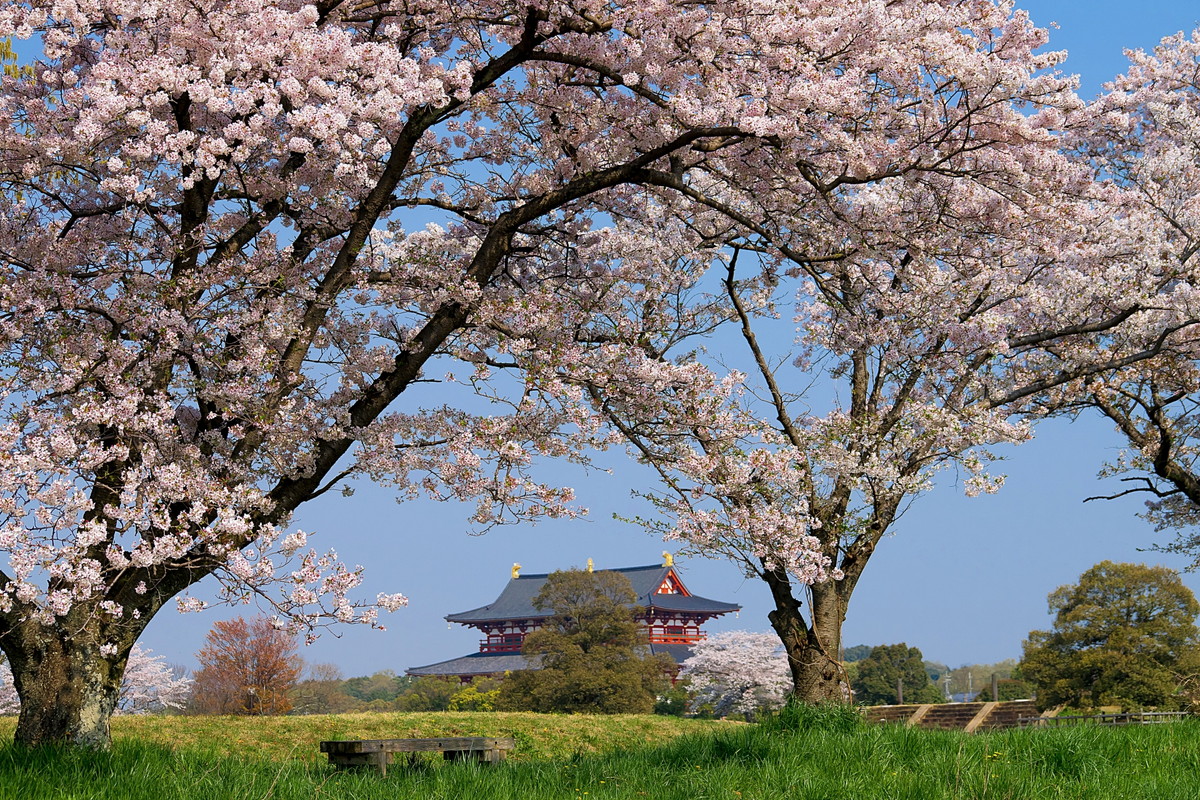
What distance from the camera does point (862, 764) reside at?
673cm

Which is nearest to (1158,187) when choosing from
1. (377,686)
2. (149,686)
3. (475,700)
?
(475,700)

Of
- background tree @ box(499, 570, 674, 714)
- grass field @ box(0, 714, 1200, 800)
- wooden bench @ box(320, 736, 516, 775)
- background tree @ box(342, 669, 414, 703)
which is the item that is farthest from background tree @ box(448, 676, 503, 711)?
background tree @ box(342, 669, 414, 703)

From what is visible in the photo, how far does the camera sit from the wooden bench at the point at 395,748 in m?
8.32

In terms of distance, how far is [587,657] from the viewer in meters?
28.4

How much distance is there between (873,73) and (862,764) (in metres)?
5.91

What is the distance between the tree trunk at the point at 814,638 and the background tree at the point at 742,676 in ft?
66.3

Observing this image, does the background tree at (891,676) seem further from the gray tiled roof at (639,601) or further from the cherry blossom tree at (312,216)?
the cherry blossom tree at (312,216)

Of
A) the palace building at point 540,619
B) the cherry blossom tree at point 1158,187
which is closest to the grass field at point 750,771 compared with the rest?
the cherry blossom tree at point 1158,187

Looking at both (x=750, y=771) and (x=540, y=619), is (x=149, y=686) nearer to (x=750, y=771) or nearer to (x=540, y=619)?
(x=540, y=619)

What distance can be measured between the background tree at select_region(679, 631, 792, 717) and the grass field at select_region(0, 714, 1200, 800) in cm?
2411

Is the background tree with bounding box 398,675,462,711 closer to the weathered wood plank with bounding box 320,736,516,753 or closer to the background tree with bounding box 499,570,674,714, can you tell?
the background tree with bounding box 499,570,674,714

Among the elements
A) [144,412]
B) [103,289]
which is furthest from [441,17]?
[144,412]

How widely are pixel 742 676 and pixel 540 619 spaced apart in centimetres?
2414

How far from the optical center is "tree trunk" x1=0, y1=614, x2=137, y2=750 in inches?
305
